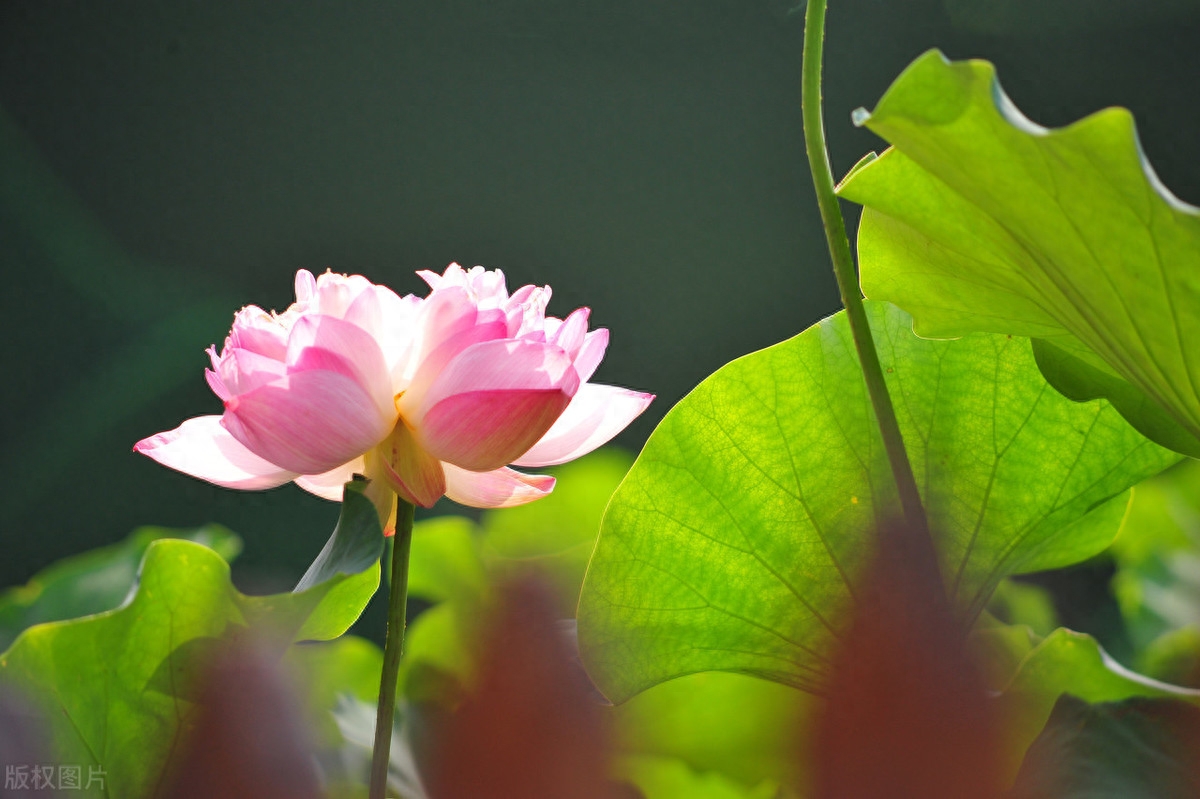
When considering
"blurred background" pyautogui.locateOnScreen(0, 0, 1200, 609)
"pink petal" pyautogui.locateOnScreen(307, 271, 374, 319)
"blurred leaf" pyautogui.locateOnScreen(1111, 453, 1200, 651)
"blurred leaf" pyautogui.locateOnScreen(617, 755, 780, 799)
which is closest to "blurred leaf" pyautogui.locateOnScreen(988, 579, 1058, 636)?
"blurred leaf" pyautogui.locateOnScreen(1111, 453, 1200, 651)

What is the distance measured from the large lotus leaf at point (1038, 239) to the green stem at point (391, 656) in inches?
6.0

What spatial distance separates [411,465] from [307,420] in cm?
4

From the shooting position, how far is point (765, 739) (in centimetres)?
25

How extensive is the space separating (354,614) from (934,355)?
0.68 feet

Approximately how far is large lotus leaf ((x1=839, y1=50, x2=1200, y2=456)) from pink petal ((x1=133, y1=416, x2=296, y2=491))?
183 millimetres

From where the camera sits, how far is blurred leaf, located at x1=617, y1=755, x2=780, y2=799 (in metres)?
0.25

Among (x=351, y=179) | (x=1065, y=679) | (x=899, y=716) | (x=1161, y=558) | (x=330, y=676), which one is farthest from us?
(x=351, y=179)

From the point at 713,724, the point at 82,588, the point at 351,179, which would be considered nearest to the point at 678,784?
the point at 713,724

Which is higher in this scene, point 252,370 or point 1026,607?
point 252,370

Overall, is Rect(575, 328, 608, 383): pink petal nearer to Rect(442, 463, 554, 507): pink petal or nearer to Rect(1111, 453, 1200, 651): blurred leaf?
Rect(442, 463, 554, 507): pink petal

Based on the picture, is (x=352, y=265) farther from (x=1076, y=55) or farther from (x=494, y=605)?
(x=494, y=605)

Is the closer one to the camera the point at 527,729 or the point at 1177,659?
the point at 527,729

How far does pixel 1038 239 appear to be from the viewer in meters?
0.25

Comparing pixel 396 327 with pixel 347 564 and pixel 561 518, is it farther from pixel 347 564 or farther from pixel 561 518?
pixel 561 518
